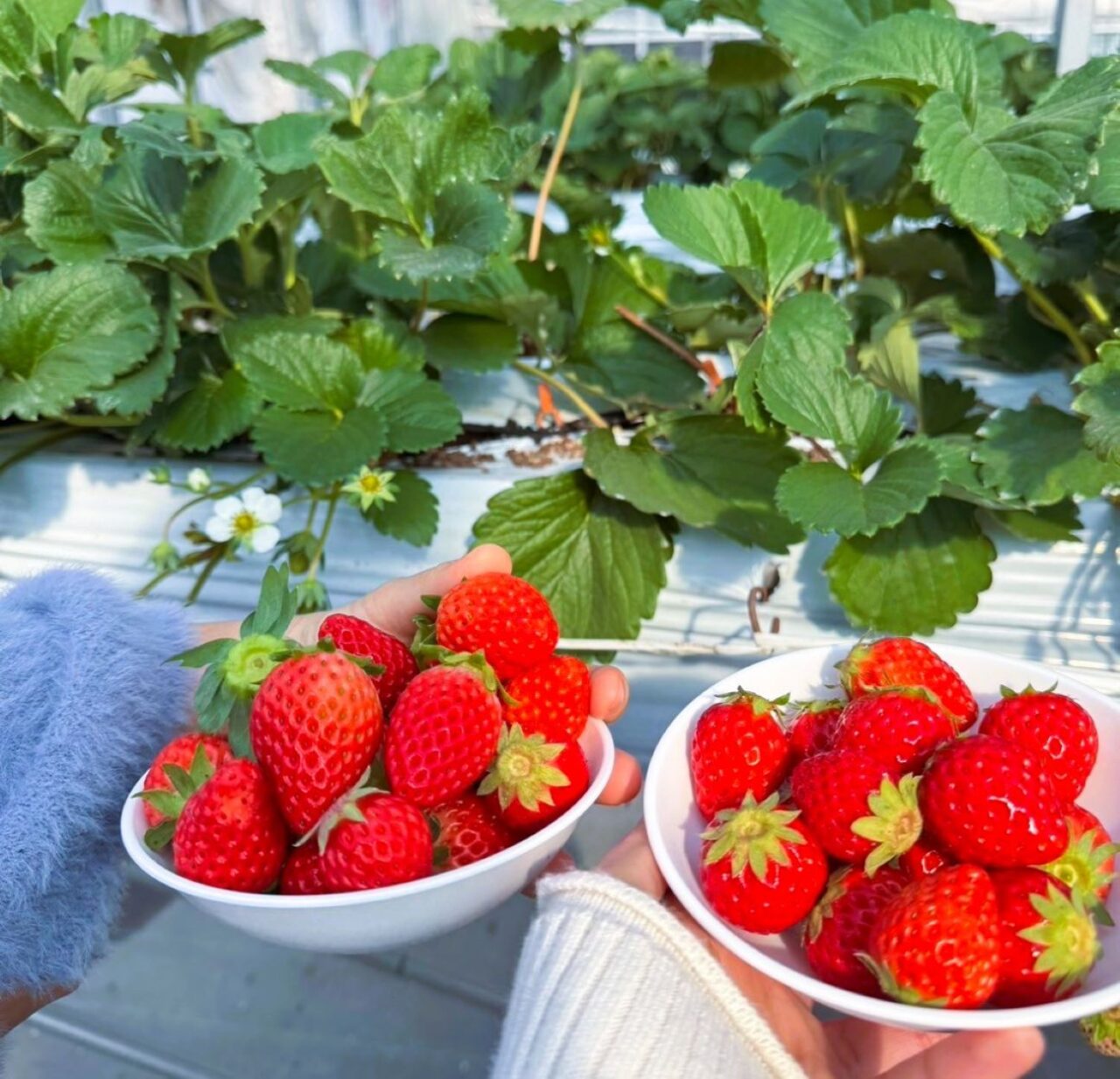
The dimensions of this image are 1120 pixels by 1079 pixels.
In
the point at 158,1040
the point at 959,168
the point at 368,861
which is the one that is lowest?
the point at 158,1040

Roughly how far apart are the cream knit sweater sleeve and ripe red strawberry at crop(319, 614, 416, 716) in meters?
0.14

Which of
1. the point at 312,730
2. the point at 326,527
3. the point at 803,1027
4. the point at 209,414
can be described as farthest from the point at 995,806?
the point at 209,414

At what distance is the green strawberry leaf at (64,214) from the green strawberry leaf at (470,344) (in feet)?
0.85

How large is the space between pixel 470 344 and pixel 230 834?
502 millimetres

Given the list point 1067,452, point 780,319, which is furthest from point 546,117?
point 1067,452

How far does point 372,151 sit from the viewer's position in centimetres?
71

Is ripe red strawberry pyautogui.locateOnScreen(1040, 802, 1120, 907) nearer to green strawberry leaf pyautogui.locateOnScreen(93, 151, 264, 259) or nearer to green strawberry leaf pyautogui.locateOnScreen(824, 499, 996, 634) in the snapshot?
green strawberry leaf pyautogui.locateOnScreen(824, 499, 996, 634)

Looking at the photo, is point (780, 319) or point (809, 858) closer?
point (809, 858)

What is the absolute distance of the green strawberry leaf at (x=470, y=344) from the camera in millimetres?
806

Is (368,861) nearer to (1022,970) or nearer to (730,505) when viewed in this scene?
(1022,970)

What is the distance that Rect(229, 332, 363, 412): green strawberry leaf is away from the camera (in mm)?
744

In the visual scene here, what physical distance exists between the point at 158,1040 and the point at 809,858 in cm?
52

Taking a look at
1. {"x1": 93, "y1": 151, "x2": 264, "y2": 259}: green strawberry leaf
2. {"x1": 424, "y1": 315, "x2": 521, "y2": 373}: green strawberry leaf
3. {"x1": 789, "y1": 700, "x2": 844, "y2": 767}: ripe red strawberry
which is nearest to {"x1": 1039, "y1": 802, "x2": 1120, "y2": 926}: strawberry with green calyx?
{"x1": 789, "y1": 700, "x2": 844, "y2": 767}: ripe red strawberry

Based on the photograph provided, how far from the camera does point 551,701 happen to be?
486 mm
